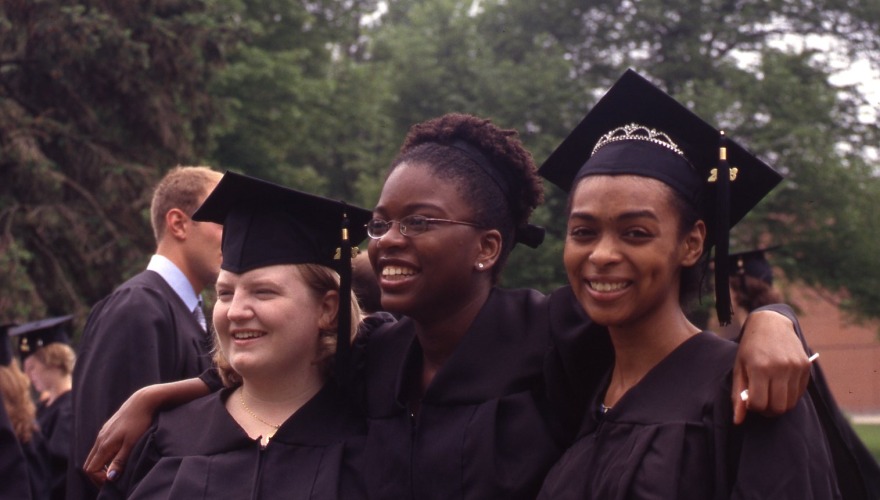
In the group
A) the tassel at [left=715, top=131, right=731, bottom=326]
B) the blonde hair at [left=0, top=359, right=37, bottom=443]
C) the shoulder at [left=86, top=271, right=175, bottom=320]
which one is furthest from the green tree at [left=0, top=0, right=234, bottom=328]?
the tassel at [left=715, top=131, right=731, bottom=326]

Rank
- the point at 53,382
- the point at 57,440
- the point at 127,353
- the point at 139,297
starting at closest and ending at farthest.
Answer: the point at 127,353
the point at 139,297
the point at 57,440
the point at 53,382

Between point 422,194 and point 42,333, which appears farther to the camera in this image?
point 42,333

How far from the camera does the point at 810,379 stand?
2.99 m

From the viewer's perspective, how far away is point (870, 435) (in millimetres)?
33406

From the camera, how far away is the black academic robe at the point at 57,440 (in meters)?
8.08

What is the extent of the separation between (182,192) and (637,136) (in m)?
2.68

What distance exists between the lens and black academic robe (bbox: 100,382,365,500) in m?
3.73

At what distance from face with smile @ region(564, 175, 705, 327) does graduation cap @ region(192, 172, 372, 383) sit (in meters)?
0.97

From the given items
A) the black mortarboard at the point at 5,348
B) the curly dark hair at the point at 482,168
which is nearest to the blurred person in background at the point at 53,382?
the black mortarboard at the point at 5,348

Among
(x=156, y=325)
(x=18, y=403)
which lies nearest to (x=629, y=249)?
(x=156, y=325)

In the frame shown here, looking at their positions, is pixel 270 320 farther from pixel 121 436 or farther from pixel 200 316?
pixel 200 316

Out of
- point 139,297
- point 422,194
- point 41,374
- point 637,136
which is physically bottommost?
point 41,374

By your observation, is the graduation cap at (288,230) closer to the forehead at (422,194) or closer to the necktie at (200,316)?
the forehead at (422,194)

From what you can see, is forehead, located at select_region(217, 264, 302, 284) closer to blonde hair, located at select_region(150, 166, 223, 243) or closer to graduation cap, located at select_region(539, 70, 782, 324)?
graduation cap, located at select_region(539, 70, 782, 324)
